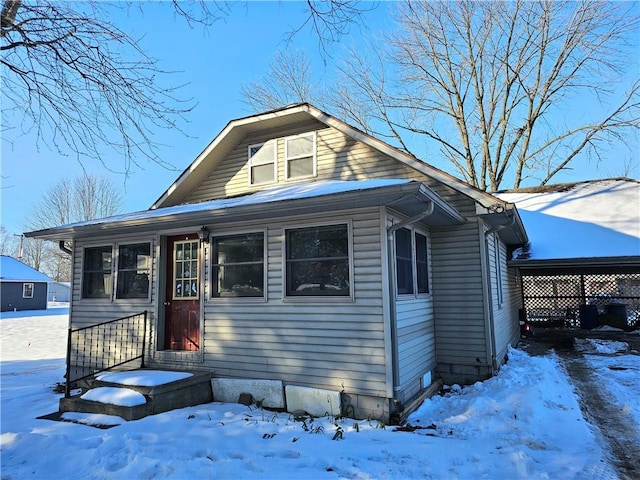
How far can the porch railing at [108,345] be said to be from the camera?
25.3 ft

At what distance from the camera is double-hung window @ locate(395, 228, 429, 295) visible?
6.32 meters

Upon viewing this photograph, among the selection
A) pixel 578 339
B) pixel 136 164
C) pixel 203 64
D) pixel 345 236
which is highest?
pixel 203 64

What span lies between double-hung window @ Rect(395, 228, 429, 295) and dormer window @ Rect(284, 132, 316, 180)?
2694 millimetres

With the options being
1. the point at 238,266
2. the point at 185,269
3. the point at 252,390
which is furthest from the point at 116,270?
the point at 252,390

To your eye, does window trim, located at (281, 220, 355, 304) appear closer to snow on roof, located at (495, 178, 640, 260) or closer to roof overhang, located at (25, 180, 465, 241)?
roof overhang, located at (25, 180, 465, 241)

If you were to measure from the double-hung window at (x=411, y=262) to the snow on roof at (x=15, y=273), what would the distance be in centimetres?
3331

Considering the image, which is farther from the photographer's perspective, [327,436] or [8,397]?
[8,397]

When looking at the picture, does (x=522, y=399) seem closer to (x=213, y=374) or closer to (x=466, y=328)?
(x=466, y=328)

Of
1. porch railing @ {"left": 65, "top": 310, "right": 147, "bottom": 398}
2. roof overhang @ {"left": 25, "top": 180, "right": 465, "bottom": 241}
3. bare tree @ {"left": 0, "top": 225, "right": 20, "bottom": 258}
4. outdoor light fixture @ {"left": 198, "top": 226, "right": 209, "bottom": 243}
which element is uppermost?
bare tree @ {"left": 0, "top": 225, "right": 20, "bottom": 258}

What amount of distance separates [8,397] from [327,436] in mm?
5780

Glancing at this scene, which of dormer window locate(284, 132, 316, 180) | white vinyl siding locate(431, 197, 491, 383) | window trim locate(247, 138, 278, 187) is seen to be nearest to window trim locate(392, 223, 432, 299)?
Answer: white vinyl siding locate(431, 197, 491, 383)

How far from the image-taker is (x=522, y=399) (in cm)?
580

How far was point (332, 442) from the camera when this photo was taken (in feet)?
15.1

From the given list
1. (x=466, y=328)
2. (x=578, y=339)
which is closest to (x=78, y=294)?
(x=466, y=328)
